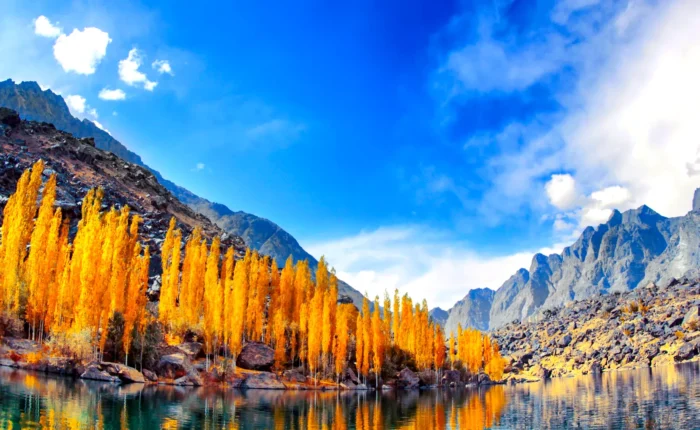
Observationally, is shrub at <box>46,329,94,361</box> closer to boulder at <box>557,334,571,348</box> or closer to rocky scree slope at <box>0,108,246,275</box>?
rocky scree slope at <box>0,108,246,275</box>

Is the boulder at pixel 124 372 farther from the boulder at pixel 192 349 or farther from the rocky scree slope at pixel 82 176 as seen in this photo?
the rocky scree slope at pixel 82 176

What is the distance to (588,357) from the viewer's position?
163 metres

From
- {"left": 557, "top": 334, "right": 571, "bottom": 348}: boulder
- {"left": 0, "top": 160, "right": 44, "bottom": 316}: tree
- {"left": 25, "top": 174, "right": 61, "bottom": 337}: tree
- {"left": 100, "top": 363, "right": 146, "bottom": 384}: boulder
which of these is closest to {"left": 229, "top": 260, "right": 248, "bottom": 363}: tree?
{"left": 100, "top": 363, "right": 146, "bottom": 384}: boulder

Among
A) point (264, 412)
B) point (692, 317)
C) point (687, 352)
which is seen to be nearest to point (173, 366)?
point (264, 412)

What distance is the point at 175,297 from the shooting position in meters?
77.8

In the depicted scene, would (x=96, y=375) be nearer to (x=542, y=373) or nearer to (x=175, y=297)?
(x=175, y=297)

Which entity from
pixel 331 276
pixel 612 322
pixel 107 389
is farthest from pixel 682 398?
pixel 612 322

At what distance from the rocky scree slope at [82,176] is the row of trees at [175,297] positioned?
2067 cm

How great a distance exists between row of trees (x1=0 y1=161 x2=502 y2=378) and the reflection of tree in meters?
13.0

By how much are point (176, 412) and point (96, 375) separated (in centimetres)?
2360

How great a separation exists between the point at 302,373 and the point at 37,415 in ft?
189

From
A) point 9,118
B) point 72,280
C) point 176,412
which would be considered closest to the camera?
point 176,412

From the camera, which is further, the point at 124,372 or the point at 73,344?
the point at 124,372

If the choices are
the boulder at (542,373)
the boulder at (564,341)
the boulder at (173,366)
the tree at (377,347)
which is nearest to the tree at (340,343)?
the tree at (377,347)
